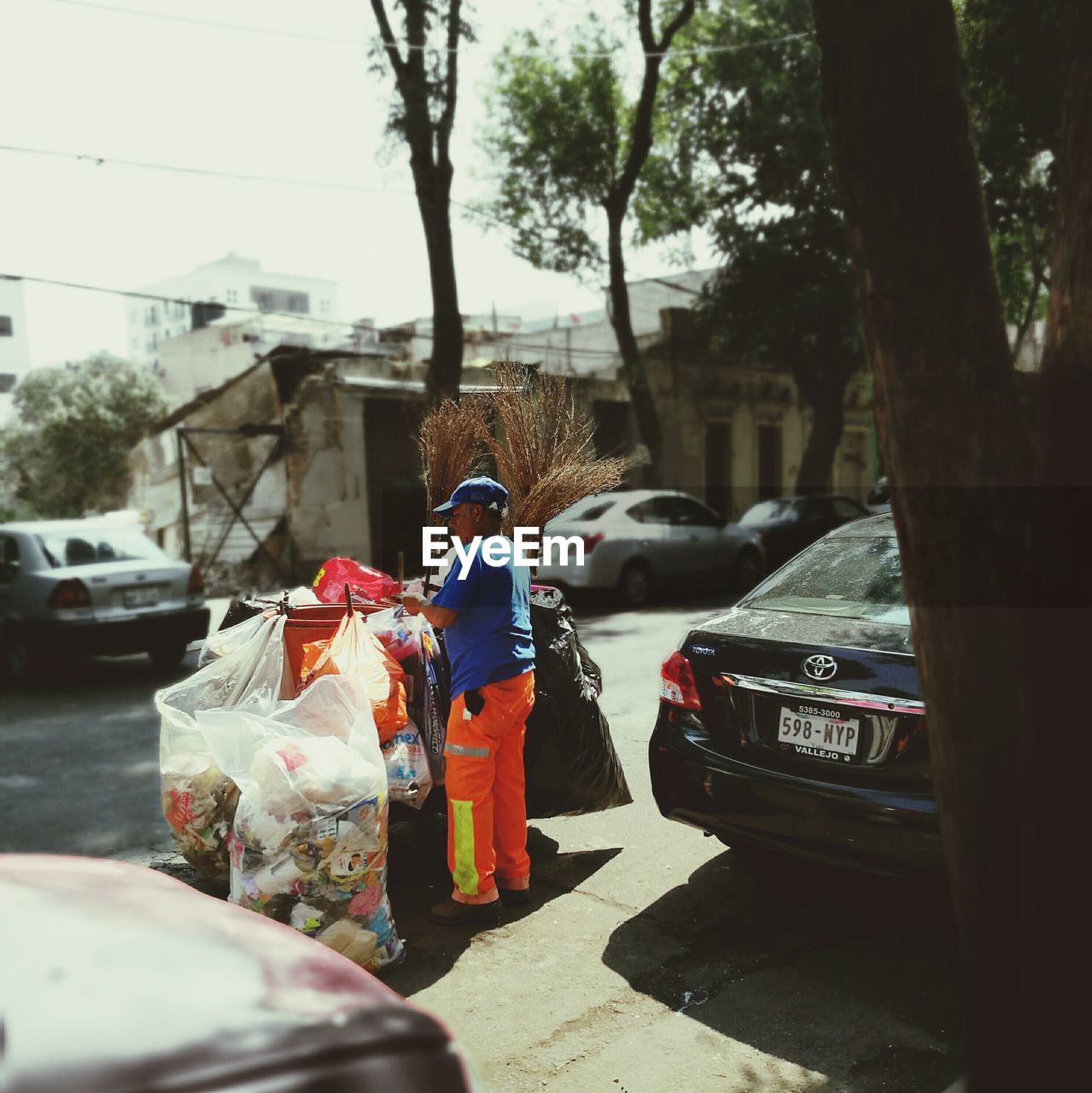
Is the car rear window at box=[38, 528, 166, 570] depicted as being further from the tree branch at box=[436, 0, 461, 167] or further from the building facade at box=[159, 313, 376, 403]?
the building facade at box=[159, 313, 376, 403]

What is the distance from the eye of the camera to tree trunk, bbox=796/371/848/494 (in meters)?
20.0

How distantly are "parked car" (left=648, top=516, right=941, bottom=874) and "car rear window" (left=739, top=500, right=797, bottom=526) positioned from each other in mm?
12180

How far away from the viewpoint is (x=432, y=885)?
437cm

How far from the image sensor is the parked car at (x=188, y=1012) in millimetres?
1235

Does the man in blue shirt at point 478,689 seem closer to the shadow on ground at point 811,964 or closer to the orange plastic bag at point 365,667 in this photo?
the orange plastic bag at point 365,667

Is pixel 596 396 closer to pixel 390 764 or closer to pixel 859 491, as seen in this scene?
pixel 859 491

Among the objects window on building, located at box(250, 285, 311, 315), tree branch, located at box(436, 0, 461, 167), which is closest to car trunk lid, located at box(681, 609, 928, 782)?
tree branch, located at box(436, 0, 461, 167)

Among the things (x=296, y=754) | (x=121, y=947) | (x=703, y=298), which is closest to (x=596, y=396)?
(x=703, y=298)

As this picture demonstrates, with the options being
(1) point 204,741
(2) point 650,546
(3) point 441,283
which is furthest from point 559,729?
(3) point 441,283

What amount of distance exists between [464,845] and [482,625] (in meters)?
0.83

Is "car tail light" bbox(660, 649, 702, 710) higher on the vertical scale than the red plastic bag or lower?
lower

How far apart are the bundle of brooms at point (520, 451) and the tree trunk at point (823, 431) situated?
1571 cm

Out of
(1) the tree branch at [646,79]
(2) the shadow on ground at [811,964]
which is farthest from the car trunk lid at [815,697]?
(1) the tree branch at [646,79]

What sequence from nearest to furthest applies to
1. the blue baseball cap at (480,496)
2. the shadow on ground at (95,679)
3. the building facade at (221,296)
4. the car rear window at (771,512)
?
1. the blue baseball cap at (480,496)
2. the shadow on ground at (95,679)
3. the car rear window at (771,512)
4. the building facade at (221,296)
